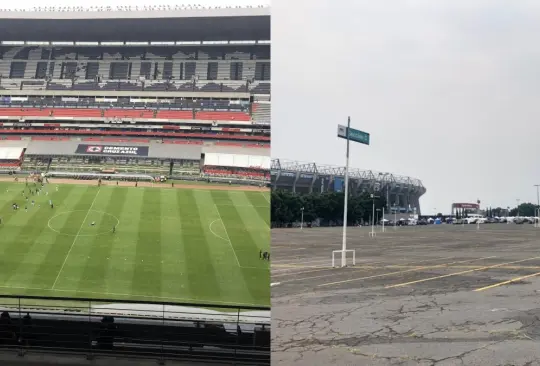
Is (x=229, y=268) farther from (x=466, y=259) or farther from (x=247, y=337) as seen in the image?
(x=466, y=259)

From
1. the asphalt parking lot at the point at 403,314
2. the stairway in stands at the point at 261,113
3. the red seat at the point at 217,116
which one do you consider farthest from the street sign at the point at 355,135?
the red seat at the point at 217,116

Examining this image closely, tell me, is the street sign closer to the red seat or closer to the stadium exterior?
the stadium exterior

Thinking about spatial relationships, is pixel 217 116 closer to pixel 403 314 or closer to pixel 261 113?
pixel 261 113

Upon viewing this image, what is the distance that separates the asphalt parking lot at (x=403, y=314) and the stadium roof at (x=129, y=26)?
73.4 inches

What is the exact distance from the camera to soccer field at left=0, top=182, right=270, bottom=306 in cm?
376

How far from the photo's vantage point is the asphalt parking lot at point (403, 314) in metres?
2.08

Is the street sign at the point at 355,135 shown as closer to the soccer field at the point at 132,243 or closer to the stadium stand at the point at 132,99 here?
the stadium stand at the point at 132,99

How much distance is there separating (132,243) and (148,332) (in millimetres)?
1563

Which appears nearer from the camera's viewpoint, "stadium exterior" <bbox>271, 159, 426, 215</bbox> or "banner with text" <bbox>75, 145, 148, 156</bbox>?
"stadium exterior" <bbox>271, 159, 426, 215</bbox>

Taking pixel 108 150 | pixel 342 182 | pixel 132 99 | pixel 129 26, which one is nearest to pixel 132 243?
pixel 108 150

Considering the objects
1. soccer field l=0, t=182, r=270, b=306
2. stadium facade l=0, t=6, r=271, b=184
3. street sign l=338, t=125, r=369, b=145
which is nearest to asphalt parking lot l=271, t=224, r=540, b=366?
soccer field l=0, t=182, r=270, b=306

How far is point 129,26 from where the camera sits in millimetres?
4109

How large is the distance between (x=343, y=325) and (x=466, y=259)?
3.87m

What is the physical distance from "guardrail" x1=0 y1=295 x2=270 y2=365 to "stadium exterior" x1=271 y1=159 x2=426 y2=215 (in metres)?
0.91
